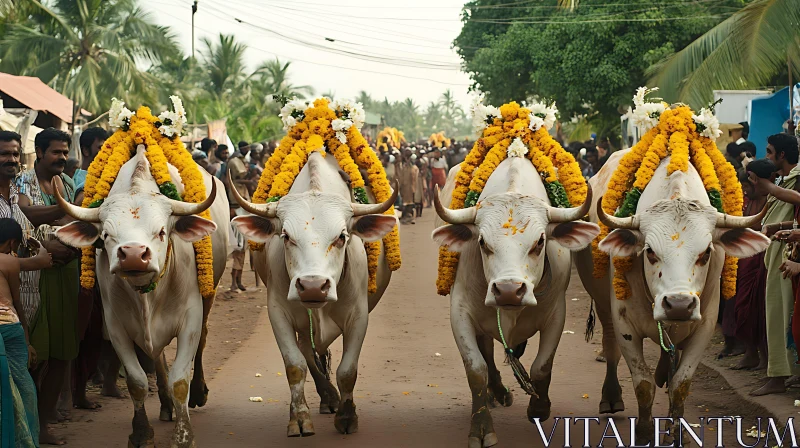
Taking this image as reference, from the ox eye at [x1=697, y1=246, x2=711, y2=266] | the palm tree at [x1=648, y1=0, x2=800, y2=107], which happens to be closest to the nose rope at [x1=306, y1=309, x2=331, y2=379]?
the ox eye at [x1=697, y1=246, x2=711, y2=266]

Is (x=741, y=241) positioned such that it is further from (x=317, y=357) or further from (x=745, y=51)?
(x=745, y=51)

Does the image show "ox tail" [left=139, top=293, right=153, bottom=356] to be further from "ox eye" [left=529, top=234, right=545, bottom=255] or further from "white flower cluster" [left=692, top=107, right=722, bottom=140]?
"white flower cluster" [left=692, top=107, right=722, bottom=140]

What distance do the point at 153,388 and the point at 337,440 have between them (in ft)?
7.67

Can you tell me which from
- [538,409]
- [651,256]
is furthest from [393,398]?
[651,256]

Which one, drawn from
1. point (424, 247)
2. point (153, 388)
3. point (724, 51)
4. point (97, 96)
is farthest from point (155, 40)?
point (153, 388)

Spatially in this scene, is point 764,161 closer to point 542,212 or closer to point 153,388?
point 542,212

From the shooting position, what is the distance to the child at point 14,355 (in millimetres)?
4914

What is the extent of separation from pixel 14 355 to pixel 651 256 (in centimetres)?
364

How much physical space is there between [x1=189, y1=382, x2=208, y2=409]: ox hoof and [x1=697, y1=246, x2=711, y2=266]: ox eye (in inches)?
147

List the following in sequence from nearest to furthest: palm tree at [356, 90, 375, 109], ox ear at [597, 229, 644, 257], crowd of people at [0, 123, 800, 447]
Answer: crowd of people at [0, 123, 800, 447]
ox ear at [597, 229, 644, 257]
palm tree at [356, 90, 375, 109]

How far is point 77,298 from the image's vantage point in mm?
6566

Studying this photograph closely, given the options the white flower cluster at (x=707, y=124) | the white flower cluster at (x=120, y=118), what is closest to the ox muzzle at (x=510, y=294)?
the white flower cluster at (x=707, y=124)

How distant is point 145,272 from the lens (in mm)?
5551

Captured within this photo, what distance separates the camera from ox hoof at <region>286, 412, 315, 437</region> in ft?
20.3
